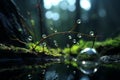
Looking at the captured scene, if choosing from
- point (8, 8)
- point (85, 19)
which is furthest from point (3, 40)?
point (85, 19)

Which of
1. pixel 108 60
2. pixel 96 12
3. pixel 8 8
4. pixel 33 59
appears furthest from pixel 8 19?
pixel 96 12

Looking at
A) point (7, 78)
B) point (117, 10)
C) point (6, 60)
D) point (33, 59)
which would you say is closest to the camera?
point (7, 78)

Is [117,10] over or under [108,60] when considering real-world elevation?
over

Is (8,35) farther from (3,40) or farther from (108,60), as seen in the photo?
(108,60)

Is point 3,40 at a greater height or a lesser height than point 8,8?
lesser

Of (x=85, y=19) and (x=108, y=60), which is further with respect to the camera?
(x=85, y=19)

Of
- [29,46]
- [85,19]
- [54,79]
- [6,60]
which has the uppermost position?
[85,19]

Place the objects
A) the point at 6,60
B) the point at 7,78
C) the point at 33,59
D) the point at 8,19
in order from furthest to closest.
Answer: the point at 8,19, the point at 33,59, the point at 6,60, the point at 7,78

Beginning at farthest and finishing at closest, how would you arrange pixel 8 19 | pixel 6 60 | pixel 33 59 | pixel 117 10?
pixel 117 10 < pixel 8 19 < pixel 33 59 < pixel 6 60

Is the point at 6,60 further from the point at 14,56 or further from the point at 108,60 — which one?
the point at 108,60
